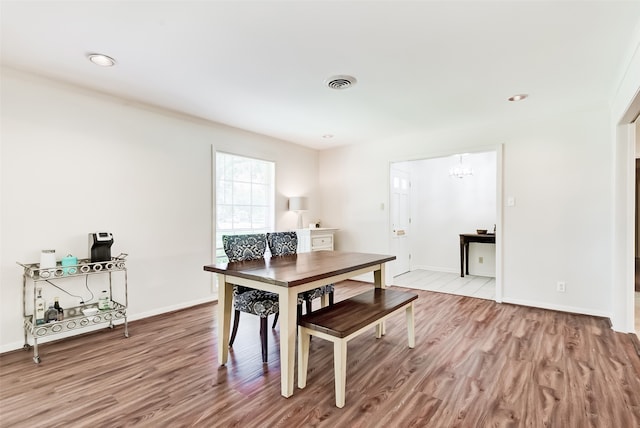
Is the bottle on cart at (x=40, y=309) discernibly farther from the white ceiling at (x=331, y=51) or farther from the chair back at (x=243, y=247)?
the white ceiling at (x=331, y=51)

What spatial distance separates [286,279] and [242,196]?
293 centimetres

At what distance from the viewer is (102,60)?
248cm

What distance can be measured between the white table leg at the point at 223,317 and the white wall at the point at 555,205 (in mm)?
3484

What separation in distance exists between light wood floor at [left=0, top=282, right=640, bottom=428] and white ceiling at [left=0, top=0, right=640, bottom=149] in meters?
2.35

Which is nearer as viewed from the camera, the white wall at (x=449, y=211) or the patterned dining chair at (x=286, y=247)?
the patterned dining chair at (x=286, y=247)

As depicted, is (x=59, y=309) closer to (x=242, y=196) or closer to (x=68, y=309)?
(x=68, y=309)

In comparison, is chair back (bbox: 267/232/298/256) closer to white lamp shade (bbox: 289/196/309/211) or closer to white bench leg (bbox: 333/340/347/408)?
white bench leg (bbox: 333/340/347/408)

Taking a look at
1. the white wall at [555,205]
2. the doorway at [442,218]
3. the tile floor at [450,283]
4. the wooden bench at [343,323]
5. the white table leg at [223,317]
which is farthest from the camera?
the doorway at [442,218]

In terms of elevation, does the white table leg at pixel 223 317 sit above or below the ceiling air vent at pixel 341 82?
below

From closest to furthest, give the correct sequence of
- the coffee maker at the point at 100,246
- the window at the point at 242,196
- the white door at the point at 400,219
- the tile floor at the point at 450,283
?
the coffee maker at the point at 100,246 → the window at the point at 242,196 → the tile floor at the point at 450,283 → the white door at the point at 400,219

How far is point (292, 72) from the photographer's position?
106 inches

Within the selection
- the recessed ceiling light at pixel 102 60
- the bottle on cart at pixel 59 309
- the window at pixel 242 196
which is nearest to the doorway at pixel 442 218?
the window at pixel 242 196

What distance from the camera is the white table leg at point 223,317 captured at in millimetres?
2398

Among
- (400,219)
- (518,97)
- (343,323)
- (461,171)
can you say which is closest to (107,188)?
(343,323)
